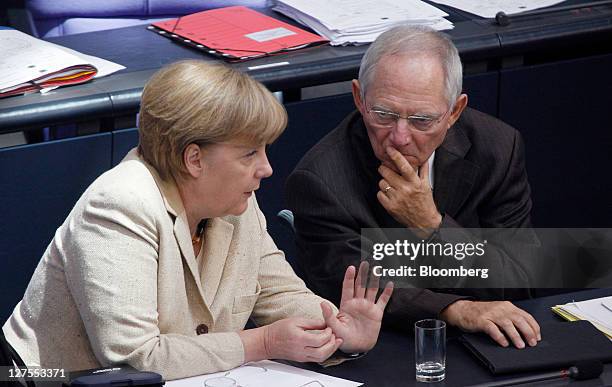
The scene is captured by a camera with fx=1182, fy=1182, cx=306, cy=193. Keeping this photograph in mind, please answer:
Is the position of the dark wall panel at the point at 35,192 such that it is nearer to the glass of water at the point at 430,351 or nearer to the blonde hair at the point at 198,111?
the blonde hair at the point at 198,111

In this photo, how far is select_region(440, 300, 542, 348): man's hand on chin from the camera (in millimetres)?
2406

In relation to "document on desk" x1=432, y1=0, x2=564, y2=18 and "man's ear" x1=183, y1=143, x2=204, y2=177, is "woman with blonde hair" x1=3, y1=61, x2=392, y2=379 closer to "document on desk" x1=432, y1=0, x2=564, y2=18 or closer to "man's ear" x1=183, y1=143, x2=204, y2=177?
"man's ear" x1=183, y1=143, x2=204, y2=177

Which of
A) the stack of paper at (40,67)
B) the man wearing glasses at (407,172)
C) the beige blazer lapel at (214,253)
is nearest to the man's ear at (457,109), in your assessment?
the man wearing glasses at (407,172)

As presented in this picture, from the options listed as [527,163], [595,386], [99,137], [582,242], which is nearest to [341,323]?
[595,386]

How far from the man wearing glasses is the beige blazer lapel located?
282 mm

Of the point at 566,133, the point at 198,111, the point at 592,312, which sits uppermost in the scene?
the point at 198,111

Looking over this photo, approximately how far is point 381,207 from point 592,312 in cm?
57

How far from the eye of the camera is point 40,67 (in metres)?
3.33

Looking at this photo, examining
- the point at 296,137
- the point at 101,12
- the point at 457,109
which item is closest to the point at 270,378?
the point at 457,109

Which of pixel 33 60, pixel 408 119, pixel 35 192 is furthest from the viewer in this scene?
pixel 33 60

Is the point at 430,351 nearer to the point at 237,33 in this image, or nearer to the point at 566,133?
the point at 237,33

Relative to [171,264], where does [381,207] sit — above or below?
below

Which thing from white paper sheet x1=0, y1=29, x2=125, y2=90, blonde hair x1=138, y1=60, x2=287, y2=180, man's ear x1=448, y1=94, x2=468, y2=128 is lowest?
white paper sheet x1=0, y1=29, x2=125, y2=90

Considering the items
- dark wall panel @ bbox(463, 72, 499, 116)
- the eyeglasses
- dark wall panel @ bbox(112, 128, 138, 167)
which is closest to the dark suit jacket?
the eyeglasses
